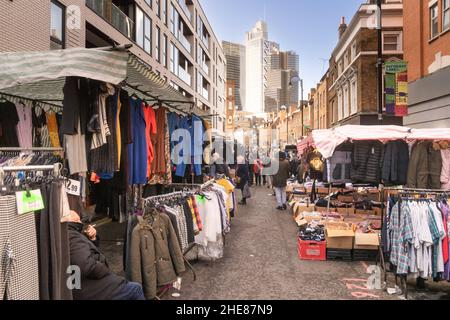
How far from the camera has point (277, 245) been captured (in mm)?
8031

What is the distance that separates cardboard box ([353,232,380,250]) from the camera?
6.88m

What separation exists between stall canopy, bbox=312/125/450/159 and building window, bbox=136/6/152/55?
54.7 ft

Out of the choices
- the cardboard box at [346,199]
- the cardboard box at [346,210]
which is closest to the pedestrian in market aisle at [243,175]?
the cardboard box at [346,199]

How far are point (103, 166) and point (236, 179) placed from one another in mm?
11850

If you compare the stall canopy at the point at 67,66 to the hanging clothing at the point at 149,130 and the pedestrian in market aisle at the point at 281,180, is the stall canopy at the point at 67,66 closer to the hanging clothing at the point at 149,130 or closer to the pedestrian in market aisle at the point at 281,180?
the hanging clothing at the point at 149,130

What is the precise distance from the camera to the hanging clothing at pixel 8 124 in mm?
5227

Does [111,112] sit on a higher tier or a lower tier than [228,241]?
higher

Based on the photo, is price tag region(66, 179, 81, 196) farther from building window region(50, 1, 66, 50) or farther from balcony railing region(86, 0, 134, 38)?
balcony railing region(86, 0, 134, 38)

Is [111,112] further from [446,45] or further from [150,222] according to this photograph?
[446,45]

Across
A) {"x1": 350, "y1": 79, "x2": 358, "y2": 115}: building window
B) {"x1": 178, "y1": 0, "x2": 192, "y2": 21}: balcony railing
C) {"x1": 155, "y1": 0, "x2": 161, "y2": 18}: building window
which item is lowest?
{"x1": 350, "y1": 79, "x2": 358, "y2": 115}: building window

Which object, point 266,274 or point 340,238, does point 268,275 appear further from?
point 340,238

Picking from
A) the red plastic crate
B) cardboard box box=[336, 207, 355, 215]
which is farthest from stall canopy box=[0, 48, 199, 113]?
cardboard box box=[336, 207, 355, 215]

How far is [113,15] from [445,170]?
1610 centimetres
